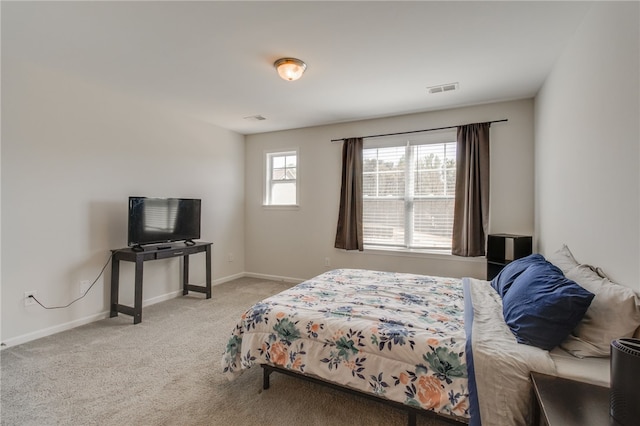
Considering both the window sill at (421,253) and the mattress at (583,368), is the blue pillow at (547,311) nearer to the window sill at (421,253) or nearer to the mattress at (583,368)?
the mattress at (583,368)

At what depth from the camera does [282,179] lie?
17.1 ft

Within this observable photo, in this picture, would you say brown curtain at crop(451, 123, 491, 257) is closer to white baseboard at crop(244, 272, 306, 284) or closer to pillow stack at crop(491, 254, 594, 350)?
pillow stack at crop(491, 254, 594, 350)

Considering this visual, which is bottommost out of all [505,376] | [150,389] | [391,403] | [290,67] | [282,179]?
[150,389]

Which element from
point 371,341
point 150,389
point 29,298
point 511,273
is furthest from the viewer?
point 29,298

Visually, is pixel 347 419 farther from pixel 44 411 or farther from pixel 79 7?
pixel 79 7

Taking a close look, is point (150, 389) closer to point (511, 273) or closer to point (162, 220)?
point (162, 220)

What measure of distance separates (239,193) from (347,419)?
4.23 metres

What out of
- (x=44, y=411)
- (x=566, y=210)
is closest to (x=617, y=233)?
(x=566, y=210)

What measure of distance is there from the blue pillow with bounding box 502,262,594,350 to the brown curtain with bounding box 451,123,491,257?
213 cm

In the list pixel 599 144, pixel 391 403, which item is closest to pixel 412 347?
pixel 391 403

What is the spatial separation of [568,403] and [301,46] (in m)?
2.67

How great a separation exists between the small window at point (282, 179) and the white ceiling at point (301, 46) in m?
1.58

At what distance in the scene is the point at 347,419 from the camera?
178 cm

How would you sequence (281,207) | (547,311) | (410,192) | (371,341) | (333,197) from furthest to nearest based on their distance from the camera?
(281,207) < (333,197) < (410,192) < (371,341) < (547,311)
